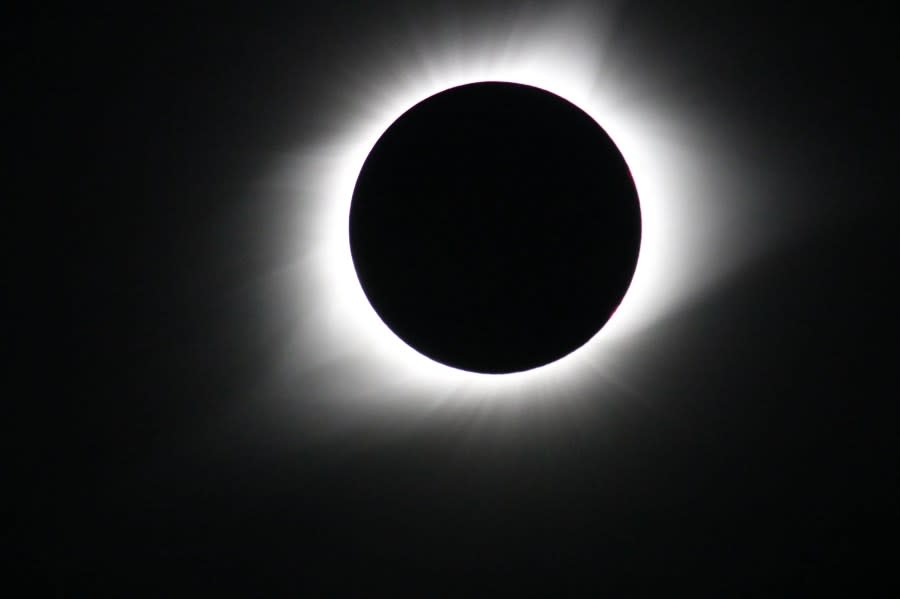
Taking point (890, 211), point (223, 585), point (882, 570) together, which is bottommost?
point (223, 585)

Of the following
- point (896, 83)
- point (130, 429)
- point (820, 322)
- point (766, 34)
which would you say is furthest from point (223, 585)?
point (896, 83)

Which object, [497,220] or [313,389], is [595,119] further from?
[313,389]

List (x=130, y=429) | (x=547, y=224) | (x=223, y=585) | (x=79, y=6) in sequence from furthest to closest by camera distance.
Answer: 1. (x=223, y=585)
2. (x=130, y=429)
3. (x=79, y=6)
4. (x=547, y=224)

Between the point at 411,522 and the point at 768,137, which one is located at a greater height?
the point at 768,137

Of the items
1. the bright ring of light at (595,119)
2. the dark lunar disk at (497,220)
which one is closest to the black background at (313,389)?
the bright ring of light at (595,119)

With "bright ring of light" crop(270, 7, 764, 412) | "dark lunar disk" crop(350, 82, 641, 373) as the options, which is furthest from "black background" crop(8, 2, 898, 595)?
"dark lunar disk" crop(350, 82, 641, 373)

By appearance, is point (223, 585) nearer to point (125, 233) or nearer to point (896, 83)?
point (125, 233)
